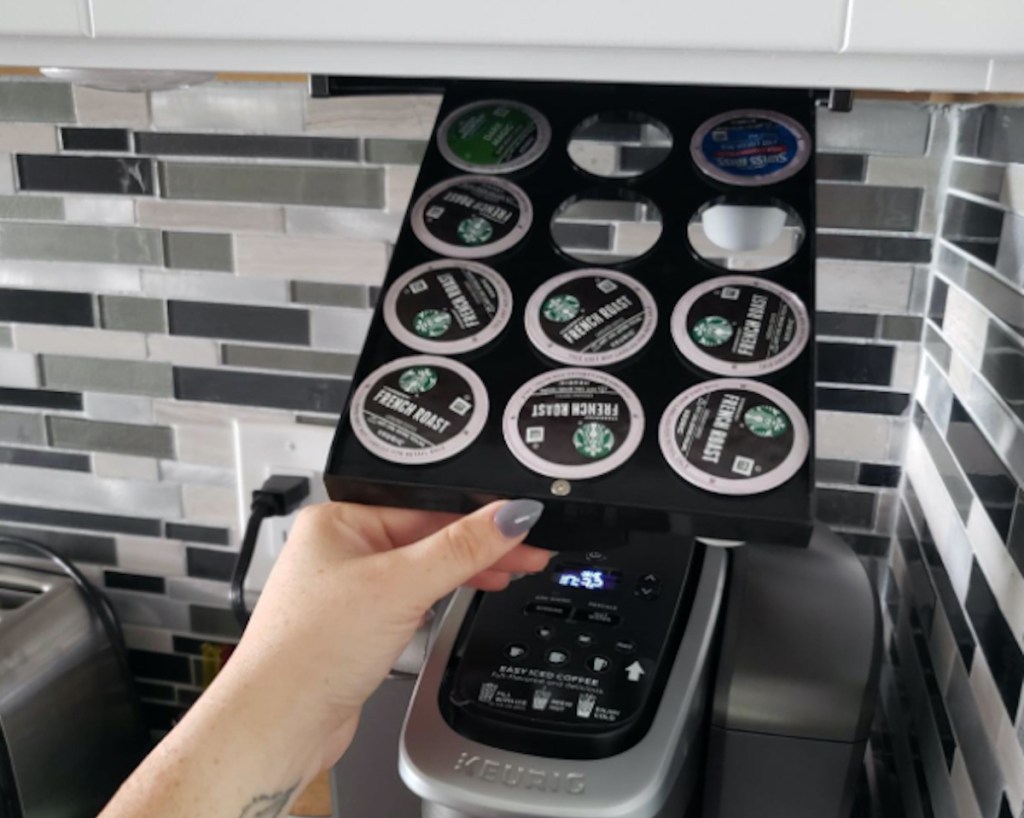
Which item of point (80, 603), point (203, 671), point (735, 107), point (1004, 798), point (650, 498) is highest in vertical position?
point (735, 107)

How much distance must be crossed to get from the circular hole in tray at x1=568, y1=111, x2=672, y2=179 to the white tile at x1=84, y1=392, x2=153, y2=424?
434 millimetres

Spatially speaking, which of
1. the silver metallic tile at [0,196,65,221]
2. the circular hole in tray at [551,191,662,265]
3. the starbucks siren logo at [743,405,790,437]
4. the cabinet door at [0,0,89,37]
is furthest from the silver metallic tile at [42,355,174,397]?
the starbucks siren logo at [743,405,790,437]

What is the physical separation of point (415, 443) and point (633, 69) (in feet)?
0.65

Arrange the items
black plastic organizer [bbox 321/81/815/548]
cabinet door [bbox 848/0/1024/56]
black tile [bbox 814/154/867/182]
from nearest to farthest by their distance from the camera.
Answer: cabinet door [bbox 848/0/1024/56], black plastic organizer [bbox 321/81/815/548], black tile [bbox 814/154/867/182]

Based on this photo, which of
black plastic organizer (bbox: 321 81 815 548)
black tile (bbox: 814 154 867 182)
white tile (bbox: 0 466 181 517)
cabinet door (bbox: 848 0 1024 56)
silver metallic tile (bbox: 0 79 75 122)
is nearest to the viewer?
cabinet door (bbox: 848 0 1024 56)

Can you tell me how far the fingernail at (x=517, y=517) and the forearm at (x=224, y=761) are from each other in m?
0.14

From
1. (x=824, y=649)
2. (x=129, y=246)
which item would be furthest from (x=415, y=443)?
(x=129, y=246)

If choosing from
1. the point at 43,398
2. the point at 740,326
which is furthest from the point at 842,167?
the point at 43,398

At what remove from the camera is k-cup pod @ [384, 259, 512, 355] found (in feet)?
1.70

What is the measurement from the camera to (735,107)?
1.86 feet

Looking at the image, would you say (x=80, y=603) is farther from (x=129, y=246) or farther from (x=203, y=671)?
(x=129, y=246)

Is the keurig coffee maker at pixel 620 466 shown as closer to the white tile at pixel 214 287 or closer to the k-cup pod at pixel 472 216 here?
the k-cup pod at pixel 472 216

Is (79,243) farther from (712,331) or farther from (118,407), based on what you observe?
(712,331)

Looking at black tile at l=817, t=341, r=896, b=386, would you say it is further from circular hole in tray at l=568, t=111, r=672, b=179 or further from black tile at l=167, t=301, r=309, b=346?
black tile at l=167, t=301, r=309, b=346
